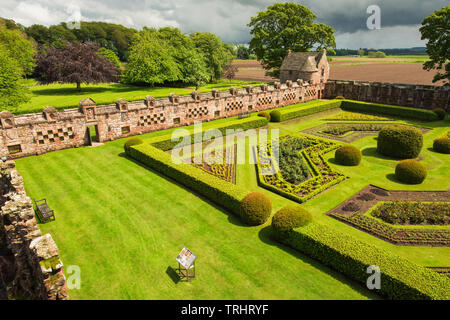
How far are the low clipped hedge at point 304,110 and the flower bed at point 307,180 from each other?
1253 centimetres

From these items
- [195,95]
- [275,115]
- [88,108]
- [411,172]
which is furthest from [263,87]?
[411,172]

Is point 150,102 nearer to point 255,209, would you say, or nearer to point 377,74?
point 255,209

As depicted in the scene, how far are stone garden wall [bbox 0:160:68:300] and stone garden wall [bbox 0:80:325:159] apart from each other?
12.9 meters

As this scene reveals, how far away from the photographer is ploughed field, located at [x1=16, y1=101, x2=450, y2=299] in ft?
36.5

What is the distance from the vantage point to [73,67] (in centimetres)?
5500

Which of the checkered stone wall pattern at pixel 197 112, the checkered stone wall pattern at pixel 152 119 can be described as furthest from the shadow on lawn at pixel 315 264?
the checkered stone wall pattern at pixel 197 112

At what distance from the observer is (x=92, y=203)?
17.1m

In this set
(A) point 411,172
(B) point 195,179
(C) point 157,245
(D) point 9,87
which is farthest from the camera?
(D) point 9,87

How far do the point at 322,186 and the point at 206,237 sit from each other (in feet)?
31.3

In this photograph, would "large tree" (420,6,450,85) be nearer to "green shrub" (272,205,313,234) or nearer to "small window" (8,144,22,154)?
"green shrub" (272,205,313,234)

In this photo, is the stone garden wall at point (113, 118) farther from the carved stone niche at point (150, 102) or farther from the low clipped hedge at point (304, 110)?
the low clipped hedge at point (304, 110)

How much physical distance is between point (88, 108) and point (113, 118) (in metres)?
2.72

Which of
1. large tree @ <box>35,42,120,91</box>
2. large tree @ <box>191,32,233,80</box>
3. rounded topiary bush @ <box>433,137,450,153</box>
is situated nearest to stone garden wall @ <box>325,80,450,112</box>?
rounded topiary bush @ <box>433,137,450,153</box>
